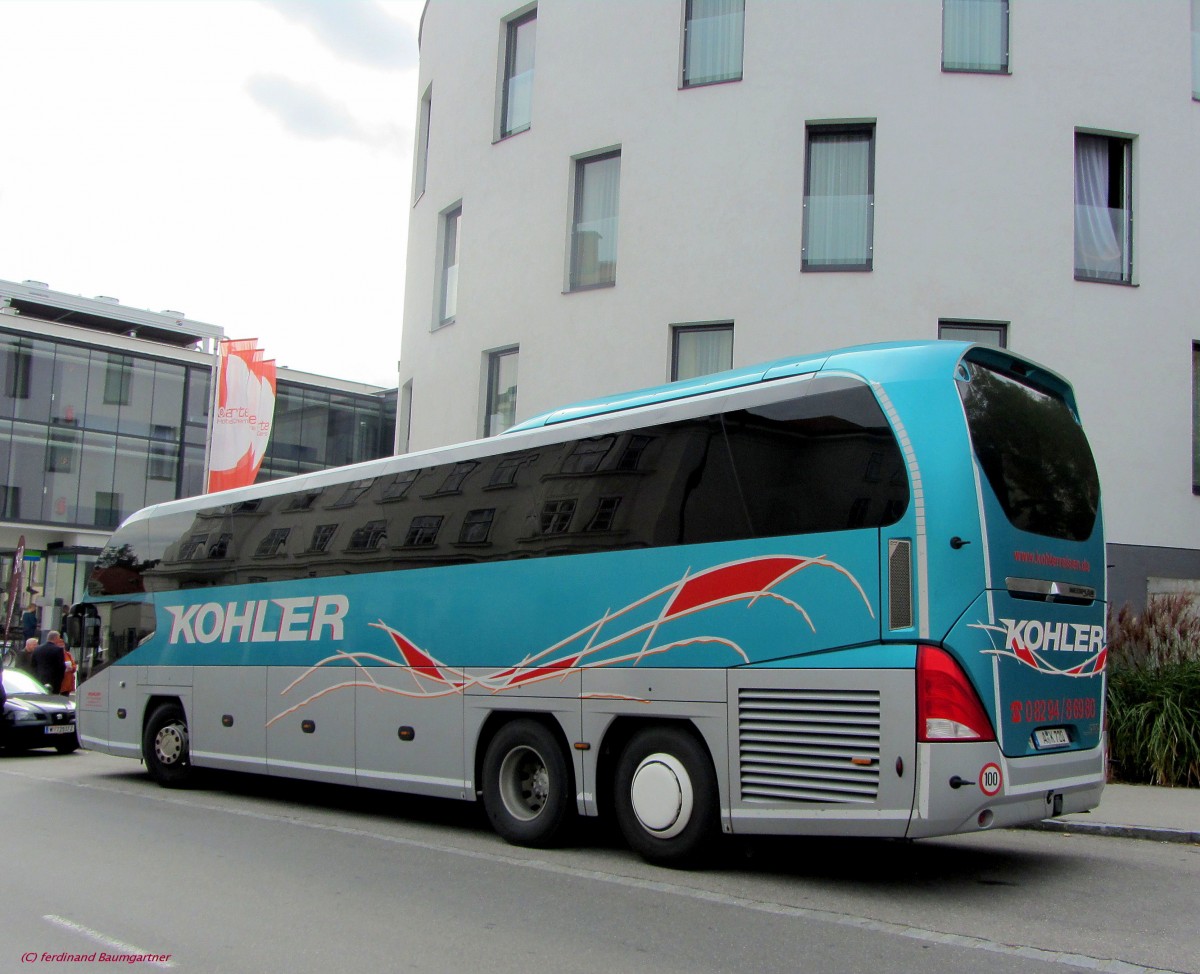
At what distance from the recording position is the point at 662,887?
8102mm

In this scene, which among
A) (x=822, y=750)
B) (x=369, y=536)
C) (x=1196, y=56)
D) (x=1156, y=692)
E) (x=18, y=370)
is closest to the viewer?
(x=822, y=750)

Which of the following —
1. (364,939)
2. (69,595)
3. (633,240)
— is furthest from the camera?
(69,595)

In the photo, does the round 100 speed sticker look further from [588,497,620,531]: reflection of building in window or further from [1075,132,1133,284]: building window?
[1075,132,1133,284]: building window

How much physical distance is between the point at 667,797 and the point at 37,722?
13649mm

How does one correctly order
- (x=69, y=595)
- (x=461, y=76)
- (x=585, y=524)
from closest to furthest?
1. (x=585, y=524)
2. (x=461, y=76)
3. (x=69, y=595)

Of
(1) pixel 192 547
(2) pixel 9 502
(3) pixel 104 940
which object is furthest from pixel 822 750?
(2) pixel 9 502

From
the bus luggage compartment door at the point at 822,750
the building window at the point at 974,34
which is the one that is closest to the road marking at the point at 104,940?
the bus luggage compartment door at the point at 822,750

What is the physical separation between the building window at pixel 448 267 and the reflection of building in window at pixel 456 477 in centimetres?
1162

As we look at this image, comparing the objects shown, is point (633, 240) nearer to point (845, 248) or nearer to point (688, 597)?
point (845, 248)

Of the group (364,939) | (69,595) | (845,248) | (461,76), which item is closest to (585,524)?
(364,939)

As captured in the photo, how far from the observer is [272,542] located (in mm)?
13312

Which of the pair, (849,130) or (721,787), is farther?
(849,130)

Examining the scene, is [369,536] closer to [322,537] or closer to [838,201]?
[322,537]

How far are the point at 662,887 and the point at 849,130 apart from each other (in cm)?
1256
